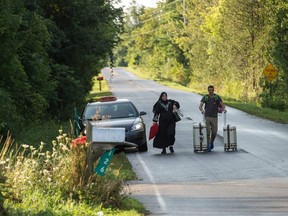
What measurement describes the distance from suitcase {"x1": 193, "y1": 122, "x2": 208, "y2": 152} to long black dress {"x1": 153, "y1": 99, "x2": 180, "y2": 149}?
0.64m

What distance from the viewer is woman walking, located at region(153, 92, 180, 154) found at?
20.0m

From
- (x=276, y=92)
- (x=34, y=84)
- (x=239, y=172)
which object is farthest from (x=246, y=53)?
(x=239, y=172)

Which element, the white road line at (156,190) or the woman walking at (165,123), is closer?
the white road line at (156,190)

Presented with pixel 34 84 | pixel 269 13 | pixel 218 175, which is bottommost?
pixel 218 175

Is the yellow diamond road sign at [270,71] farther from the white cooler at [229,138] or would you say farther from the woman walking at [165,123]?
the woman walking at [165,123]

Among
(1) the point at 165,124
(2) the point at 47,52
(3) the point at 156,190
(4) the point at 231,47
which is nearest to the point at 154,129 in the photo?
(1) the point at 165,124

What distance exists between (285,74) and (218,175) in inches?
967

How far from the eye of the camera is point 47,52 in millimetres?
30859

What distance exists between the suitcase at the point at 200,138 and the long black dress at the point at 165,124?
0.64 meters

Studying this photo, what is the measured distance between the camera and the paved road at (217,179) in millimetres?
11461

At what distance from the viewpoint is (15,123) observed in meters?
20.8

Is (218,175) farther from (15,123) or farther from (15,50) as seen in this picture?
(15,50)

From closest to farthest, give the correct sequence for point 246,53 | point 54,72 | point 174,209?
point 174,209 → point 54,72 → point 246,53

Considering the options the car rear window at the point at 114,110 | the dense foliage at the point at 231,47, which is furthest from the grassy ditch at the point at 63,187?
the dense foliage at the point at 231,47
